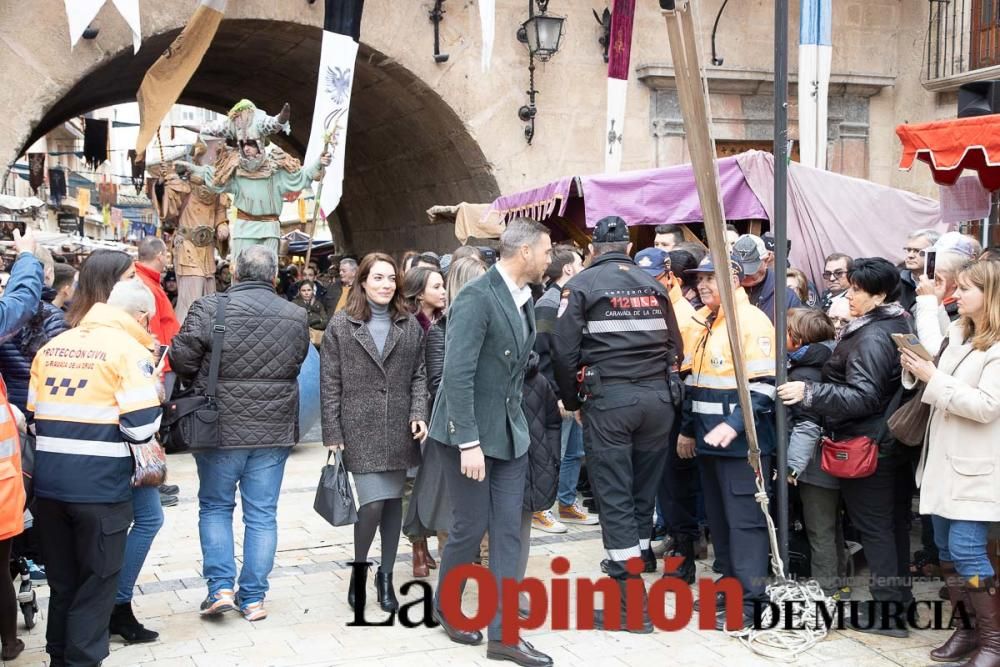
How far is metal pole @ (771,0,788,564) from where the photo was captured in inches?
184

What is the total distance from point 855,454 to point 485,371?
5.99ft

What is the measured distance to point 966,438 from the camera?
13.8ft

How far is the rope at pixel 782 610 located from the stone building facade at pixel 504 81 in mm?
7869

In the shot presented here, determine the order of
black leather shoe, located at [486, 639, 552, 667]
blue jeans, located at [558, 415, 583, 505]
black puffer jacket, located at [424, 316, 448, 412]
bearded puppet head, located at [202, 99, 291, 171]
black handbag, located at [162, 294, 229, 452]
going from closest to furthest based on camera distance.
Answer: black leather shoe, located at [486, 639, 552, 667]
black handbag, located at [162, 294, 229, 452]
black puffer jacket, located at [424, 316, 448, 412]
blue jeans, located at [558, 415, 583, 505]
bearded puppet head, located at [202, 99, 291, 171]

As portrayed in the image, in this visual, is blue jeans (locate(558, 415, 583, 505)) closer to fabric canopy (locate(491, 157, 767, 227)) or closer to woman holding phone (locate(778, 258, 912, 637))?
fabric canopy (locate(491, 157, 767, 227))

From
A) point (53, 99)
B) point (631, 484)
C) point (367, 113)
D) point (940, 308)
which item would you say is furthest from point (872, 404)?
point (367, 113)

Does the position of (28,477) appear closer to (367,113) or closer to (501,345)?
(501,345)

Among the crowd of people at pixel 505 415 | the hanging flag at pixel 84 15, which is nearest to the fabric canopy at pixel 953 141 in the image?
the crowd of people at pixel 505 415

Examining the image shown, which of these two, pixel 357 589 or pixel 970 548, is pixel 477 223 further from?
pixel 970 548

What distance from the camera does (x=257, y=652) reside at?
15.0 ft

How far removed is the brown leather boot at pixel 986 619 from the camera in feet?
13.8

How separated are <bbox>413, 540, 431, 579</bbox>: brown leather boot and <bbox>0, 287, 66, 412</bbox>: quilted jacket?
2198 mm

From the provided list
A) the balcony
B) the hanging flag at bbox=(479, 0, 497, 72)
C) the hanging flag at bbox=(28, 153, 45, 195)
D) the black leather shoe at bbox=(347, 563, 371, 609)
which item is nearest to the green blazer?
the black leather shoe at bbox=(347, 563, 371, 609)

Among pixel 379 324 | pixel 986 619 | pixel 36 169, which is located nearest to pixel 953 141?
pixel 986 619
